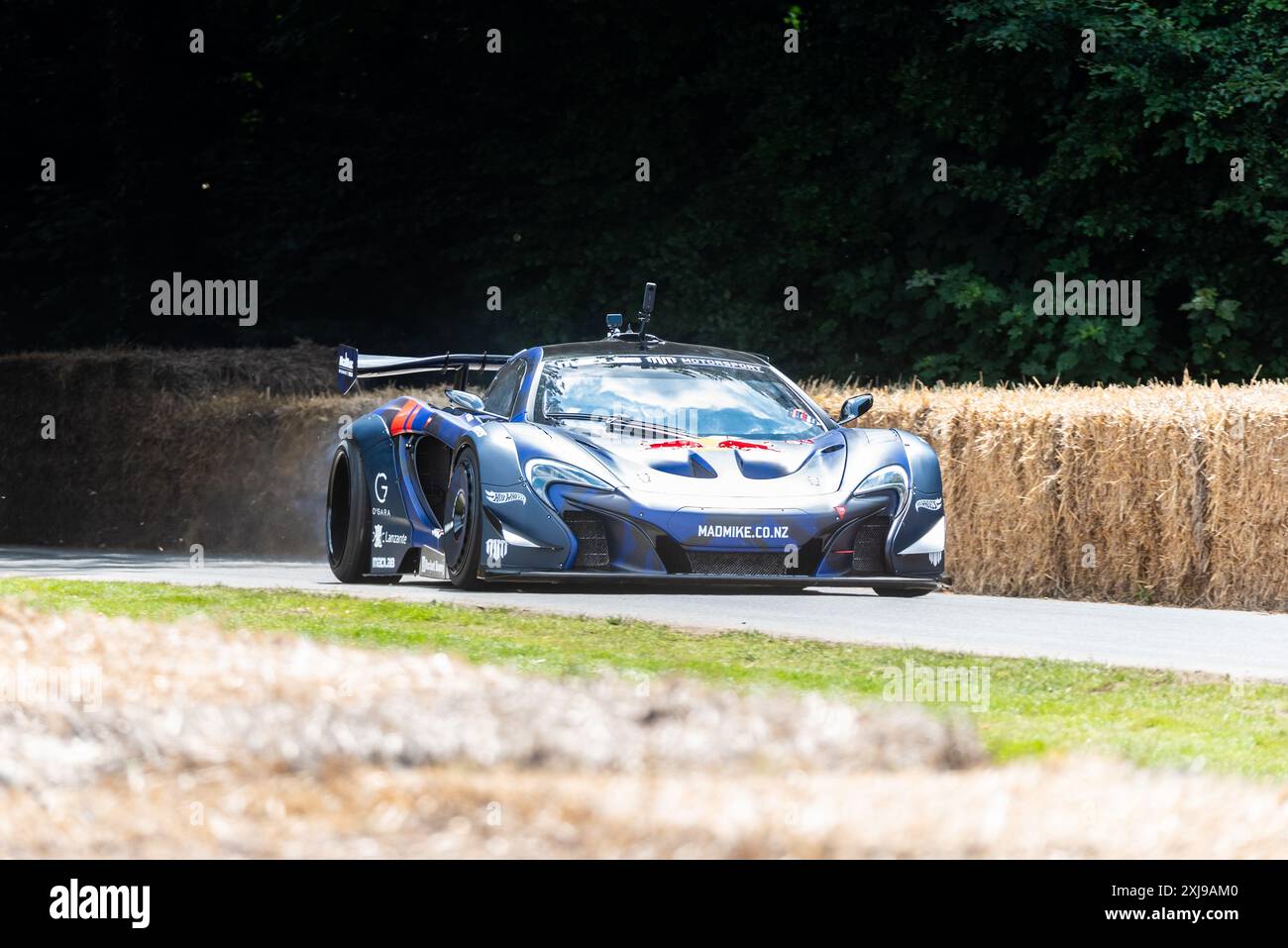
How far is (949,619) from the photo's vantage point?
11.4 m

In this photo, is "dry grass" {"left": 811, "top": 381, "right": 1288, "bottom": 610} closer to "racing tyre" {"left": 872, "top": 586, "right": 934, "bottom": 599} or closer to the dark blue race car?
"racing tyre" {"left": 872, "top": 586, "right": 934, "bottom": 599}

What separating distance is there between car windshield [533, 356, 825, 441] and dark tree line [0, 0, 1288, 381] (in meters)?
10.9

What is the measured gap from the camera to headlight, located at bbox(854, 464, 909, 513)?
11.2 m

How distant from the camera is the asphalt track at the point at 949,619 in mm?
9695

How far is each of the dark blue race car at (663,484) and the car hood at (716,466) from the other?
0.04ft

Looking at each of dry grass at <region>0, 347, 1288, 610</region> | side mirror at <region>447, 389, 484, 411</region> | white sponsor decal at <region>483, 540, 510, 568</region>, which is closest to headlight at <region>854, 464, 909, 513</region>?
white sponsor decal at <region>483, 540, 510, 568</region>

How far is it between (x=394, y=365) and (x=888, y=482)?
507 centimetres

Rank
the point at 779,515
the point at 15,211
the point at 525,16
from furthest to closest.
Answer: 1. the point at 15,211
2. the point at 525,16
3. the point at 779,515

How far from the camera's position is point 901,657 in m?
8.86

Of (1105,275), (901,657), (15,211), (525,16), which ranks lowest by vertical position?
(901,657)

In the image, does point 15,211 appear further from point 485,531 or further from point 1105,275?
point 485,531

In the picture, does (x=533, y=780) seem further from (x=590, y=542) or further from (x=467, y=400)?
(x=467, y=400)
